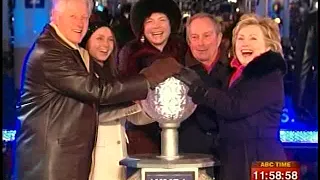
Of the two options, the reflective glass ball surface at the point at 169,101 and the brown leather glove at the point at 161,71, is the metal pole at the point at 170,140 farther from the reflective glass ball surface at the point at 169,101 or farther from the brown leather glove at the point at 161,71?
the brown leather glove at the point at 161,71

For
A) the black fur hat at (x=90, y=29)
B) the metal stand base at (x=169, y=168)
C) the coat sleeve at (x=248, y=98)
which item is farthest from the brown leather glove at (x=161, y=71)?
the black fur hat at (x=90, y=29)

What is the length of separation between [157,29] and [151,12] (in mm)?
74

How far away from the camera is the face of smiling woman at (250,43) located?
297 cm

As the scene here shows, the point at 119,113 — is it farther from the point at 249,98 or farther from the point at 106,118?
the point at 249,98

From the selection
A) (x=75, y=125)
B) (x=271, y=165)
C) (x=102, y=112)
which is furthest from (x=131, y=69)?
(x=271, y=165)

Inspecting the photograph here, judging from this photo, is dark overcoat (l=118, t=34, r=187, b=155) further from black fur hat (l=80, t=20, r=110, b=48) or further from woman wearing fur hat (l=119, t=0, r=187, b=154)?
black fur hat (l=80, t=20, r=110, b=48)

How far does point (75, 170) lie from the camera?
9.78 feet

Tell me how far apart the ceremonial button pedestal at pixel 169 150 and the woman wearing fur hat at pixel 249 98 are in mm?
48

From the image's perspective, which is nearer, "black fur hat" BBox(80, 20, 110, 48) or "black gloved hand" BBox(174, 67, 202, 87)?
"black gloved hand" BBox(174, 67, 202, 87)

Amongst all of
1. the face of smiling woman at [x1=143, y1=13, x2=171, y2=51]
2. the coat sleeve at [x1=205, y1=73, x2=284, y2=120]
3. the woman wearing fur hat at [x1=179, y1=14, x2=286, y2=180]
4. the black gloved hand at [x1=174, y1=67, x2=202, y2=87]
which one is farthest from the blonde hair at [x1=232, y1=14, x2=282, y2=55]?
the face of smiling woman at [x1=143, y1=13, x2=171, y2=51]

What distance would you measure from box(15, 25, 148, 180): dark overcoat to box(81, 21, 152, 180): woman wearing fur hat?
18 centimetres

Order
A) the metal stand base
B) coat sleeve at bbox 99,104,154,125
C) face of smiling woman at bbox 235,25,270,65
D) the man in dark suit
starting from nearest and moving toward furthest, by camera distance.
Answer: the metal stand base < face of smiling woman at bbox 235,25,270,65 < coat sleeve at bbox 99,104,154,125 < the man in dark suit

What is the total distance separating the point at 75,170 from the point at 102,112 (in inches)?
11.2

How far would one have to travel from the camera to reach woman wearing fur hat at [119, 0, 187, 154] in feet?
10.9
